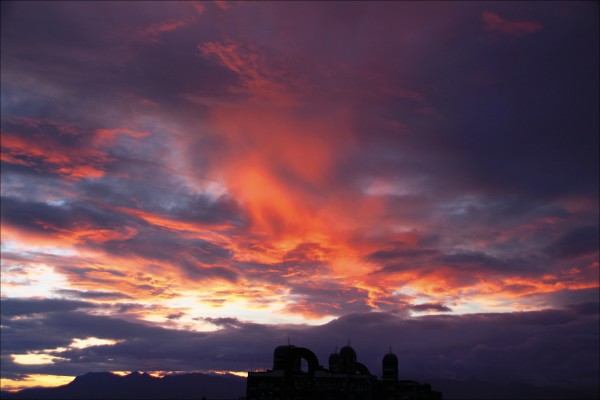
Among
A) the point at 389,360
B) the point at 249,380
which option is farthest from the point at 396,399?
the point at 249,380

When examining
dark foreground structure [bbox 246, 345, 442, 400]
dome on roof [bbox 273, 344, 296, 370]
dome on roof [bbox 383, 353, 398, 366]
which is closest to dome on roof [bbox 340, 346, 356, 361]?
dark foreground structure [bbox 246, 345, 442, 400]

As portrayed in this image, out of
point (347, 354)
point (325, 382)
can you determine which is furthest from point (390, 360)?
point (325, 382)

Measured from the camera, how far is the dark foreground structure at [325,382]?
15500cm

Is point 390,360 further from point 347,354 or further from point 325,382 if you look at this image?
point 325,382

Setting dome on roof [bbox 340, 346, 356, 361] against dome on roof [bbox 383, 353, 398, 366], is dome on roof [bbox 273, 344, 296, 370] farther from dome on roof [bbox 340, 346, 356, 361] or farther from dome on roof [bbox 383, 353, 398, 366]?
dome on roof [bbox 383, 353, 398, 366]

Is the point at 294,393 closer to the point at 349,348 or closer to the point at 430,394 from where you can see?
the point at 349,348

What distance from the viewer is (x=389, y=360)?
164250 millimetres

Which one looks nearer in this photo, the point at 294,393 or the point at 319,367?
the point at 294,393

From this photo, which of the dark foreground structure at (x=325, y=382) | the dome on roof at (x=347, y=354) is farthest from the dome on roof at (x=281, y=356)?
the dome on roof at (x=347, y=354)

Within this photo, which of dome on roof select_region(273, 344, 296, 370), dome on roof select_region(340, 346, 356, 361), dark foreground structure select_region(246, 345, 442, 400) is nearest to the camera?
dark foreground structure select_region(246, 345, 442, 400)

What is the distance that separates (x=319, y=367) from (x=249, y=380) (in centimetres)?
2159

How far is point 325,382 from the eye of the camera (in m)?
156

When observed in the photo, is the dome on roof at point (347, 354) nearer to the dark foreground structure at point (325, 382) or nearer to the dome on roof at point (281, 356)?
the dark foreground structure at point (325, 382)

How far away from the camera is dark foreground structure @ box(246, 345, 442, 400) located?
155000 mm
